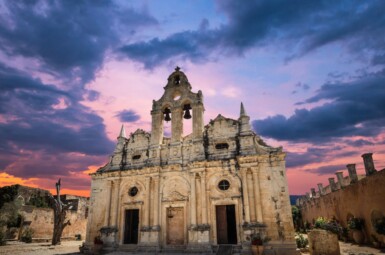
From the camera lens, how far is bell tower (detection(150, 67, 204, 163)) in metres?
18.2

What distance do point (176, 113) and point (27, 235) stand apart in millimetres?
18743

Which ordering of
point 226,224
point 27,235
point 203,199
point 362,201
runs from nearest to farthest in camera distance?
point 203,199 < point 226,224 < point 362,201 < point 27,235

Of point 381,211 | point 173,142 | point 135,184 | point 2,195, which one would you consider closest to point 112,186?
point 135,184

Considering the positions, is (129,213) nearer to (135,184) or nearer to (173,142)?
(135,184)

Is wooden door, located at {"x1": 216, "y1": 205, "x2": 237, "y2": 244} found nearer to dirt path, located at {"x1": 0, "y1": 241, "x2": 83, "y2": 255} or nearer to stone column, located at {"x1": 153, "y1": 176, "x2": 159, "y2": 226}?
stone column, located at {"x1": 153, "y1": 176, "x2": 159, "y2": 226}

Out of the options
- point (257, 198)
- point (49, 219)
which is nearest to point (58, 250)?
point (49, 219)

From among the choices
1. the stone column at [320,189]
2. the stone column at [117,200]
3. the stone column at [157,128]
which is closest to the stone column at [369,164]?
the stone column at [320,189]

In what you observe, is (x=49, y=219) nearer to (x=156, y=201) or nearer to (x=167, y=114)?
(x=156, y=201)

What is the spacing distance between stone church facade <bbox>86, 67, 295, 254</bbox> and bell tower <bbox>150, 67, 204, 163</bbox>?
0.07 metres

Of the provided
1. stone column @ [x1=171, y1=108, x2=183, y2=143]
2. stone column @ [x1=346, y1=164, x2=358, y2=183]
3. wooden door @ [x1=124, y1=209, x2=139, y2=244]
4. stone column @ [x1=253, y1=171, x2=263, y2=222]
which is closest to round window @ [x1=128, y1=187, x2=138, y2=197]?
wooden door @ [x1=124, y1=209, x2=139, y2=244]

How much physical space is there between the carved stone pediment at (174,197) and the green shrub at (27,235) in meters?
15.7

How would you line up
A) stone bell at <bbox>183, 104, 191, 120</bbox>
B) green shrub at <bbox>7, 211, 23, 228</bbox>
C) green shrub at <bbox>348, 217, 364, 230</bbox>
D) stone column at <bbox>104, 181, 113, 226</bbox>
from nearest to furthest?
1. green shrub at <bbox>348, 217, 364, 230</bbox>
2. stone column at <bbox>104, 181, 113, 226</bbox>
3. stone bell at <bbox>183, 104, 191, 120</bbox>
4. green shrub at <bbox>7, 211, 23, 228</bbox>

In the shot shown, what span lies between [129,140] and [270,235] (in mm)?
12345

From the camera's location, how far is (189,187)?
16.8m
